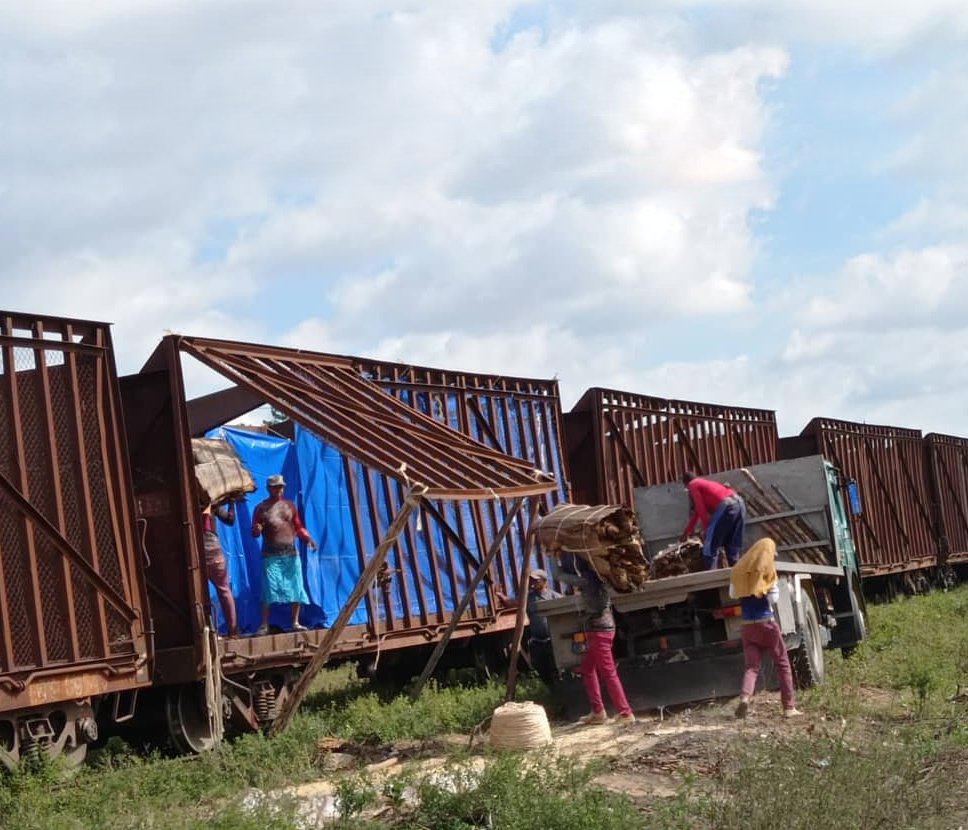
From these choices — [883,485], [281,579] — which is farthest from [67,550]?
[883,485]

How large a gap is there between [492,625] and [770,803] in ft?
26.0

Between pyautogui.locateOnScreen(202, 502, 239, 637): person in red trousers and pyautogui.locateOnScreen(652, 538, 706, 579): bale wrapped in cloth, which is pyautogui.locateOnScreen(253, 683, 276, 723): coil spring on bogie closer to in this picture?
pyautogui.locateOnScreen(202, 502, 239, 637): person in red trousers

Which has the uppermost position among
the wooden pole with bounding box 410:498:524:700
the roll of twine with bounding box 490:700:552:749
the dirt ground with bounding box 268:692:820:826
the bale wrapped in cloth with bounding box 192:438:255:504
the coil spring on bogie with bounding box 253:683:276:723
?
the bale wrapped in cloth with bounding box 192:438:255:504

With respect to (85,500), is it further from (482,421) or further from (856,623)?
(856,623)

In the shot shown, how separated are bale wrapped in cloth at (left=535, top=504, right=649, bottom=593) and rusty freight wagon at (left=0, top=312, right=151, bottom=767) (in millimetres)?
3158

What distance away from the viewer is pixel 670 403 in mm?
18438

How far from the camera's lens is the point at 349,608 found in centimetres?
975

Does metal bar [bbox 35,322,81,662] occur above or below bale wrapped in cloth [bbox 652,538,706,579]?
above

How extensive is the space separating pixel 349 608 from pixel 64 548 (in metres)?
2.01

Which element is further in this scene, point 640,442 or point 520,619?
point 640,442

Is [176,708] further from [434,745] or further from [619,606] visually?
[619,606]

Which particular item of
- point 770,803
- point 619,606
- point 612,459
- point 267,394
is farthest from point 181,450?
point 612,459

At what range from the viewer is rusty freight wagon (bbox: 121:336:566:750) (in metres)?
10.3

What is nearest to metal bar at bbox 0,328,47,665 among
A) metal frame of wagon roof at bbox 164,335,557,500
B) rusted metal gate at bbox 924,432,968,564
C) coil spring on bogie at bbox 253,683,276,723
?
metal frame of wagon roof at bbox 164,335,557,500
